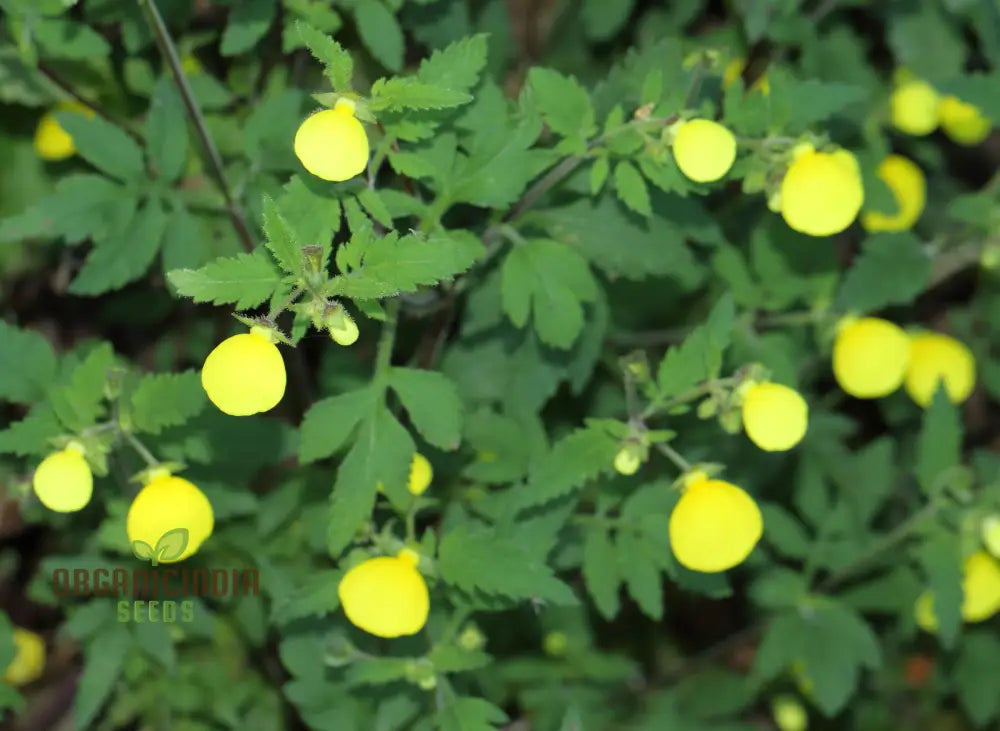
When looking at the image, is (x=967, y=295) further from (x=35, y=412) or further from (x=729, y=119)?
(x=35, y=412)

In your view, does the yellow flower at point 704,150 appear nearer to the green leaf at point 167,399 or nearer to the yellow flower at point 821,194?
the yellow flower at point 821,194

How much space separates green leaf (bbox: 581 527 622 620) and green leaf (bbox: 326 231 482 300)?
2.89ft

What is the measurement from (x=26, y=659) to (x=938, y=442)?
97.2 inches

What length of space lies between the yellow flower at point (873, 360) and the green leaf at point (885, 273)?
13 cm

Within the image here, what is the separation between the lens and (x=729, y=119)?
6.81 feet

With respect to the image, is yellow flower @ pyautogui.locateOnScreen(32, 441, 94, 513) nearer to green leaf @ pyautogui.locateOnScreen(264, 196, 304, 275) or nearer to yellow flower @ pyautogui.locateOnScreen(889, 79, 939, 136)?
green leaf @ pyautogui.locateOnScreen(264, 196, 304, 275)

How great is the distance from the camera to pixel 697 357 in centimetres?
203

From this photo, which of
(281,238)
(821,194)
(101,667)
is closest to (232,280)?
(281,238)

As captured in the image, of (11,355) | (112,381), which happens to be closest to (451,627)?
(112,381)

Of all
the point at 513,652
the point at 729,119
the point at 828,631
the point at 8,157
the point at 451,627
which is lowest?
the point at 513,652

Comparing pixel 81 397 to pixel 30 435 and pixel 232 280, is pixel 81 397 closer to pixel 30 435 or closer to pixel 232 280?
pixel 30 435

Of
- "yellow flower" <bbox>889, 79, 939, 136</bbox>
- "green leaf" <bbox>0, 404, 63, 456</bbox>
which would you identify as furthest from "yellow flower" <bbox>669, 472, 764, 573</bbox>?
"yellow flower" <bbox>889, 79, 939, 136</bbox>

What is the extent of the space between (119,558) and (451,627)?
0.99 m

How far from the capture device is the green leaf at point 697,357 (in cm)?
199
